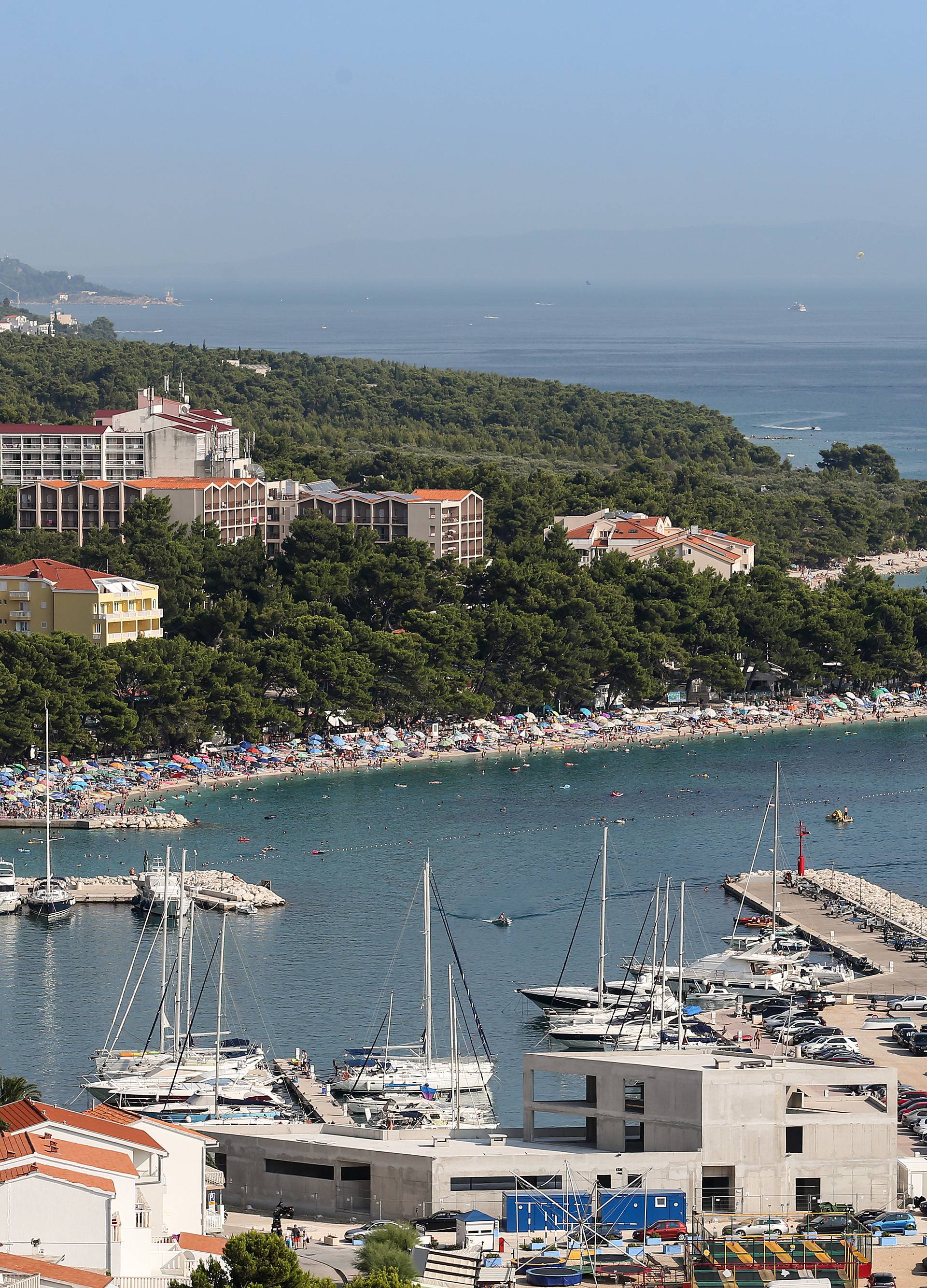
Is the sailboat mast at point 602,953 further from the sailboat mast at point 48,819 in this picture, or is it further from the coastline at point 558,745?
the coastline at point 558,745

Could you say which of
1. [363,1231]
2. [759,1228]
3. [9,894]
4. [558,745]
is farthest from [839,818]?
[363,1231]

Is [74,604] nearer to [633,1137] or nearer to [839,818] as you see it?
[839,818]

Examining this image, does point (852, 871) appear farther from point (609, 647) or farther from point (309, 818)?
point (609, 647)

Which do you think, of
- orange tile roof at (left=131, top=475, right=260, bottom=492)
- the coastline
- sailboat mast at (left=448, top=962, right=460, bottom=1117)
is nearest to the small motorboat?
the coastline

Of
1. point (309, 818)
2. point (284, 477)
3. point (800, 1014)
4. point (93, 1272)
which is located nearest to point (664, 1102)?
point (93, 1272)

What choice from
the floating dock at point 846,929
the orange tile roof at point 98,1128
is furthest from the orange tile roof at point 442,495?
the orange tile roof at point 98,1128

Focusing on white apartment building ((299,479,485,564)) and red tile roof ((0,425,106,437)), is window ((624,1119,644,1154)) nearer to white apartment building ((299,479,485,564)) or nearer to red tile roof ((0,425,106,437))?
white apartment building ((299,479,485,564))
